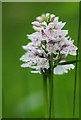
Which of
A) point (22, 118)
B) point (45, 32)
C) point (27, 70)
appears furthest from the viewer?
point (27, 70)

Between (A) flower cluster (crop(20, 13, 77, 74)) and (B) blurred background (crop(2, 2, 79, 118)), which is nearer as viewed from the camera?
(A) flower cluster (crop(20, 13, 77, 74))

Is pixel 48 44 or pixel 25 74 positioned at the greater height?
pixel 48 44

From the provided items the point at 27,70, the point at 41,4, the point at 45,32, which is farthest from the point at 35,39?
the point at 41,4

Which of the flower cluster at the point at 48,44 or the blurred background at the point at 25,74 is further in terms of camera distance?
the blurred background at the point at 25,74

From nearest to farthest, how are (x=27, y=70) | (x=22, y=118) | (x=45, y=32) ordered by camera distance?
1. (x=45, y=32)
2. (x=22, y=118)
3. (x=27, y=70)

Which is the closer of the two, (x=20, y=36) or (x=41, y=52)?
(x=41, y=52)

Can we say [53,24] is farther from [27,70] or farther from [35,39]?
[27,70]

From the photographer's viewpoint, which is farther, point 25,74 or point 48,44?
point 25,74

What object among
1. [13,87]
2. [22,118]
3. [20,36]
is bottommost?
[22,118]
